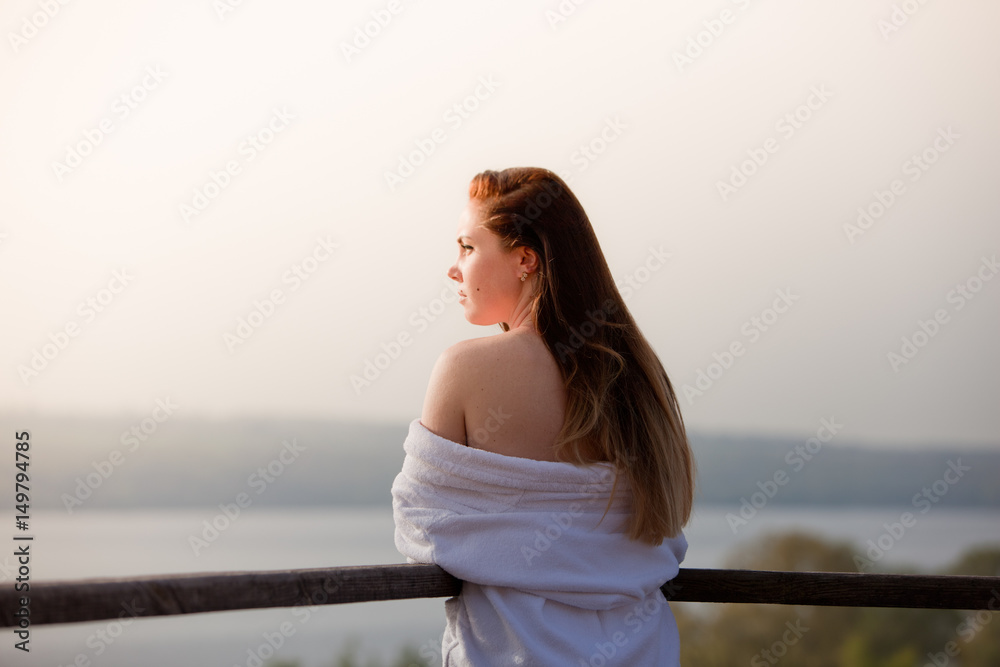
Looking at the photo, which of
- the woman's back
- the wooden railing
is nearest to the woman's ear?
the woman's back

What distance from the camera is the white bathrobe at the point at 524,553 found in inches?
56.4

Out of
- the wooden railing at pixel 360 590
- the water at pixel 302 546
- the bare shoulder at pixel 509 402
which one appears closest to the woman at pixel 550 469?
the bare shoulder at pixel 509 402

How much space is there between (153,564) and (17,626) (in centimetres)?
2716

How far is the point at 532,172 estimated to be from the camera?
1719 mm

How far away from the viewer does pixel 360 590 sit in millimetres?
1412

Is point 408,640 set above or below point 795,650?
below

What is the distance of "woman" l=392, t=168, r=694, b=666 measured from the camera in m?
1.44

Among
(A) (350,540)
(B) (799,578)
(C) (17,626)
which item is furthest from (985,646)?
(A) (350,540)

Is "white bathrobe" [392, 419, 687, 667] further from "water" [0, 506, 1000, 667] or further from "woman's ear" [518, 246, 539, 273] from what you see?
"water" [0, 506, 1000, 667]

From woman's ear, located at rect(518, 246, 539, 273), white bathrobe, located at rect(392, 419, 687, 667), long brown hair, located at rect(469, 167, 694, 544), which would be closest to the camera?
white bathrobe, located at rect(392, 419, 687, 667)

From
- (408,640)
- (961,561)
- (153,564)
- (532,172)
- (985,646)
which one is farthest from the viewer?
(153,564)

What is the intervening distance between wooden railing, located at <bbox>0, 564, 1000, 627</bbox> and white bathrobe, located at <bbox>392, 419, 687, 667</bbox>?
0.07 m

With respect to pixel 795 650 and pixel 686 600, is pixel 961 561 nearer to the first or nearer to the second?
pixel 795 650

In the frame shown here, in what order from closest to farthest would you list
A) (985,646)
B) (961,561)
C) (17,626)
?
(17,626), (985,646), (961,561)
